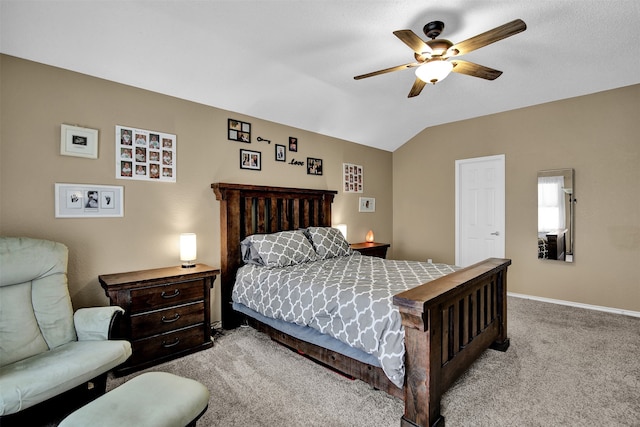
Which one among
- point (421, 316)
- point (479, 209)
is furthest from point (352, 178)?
point (421, 316)

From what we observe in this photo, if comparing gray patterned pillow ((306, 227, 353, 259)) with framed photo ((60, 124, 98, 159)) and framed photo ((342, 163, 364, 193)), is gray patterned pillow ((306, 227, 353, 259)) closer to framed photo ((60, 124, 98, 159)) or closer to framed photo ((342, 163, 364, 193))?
framed photo ((342, 163, 364, 193))

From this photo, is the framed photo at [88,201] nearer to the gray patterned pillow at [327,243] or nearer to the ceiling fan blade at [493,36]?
the gray patterned pillow at [327,243]

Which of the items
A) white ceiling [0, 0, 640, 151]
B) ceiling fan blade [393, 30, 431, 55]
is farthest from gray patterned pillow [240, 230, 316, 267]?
ceiling fan blade [393, 30, 431, 55]

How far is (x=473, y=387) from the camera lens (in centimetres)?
220

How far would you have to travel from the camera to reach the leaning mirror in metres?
4.00

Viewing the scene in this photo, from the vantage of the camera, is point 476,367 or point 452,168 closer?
point 476,367

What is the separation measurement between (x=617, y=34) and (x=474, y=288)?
8.46 feet

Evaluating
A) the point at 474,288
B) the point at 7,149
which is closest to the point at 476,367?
the point at 474,288

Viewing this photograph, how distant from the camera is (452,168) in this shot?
16.6 ft

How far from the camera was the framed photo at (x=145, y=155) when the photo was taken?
2.78 metres

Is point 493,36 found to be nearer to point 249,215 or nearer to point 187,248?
point 249,215

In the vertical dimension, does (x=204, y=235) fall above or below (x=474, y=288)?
above

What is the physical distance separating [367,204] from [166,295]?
348 cm

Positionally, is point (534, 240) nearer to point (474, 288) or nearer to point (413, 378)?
point (474, 288)
